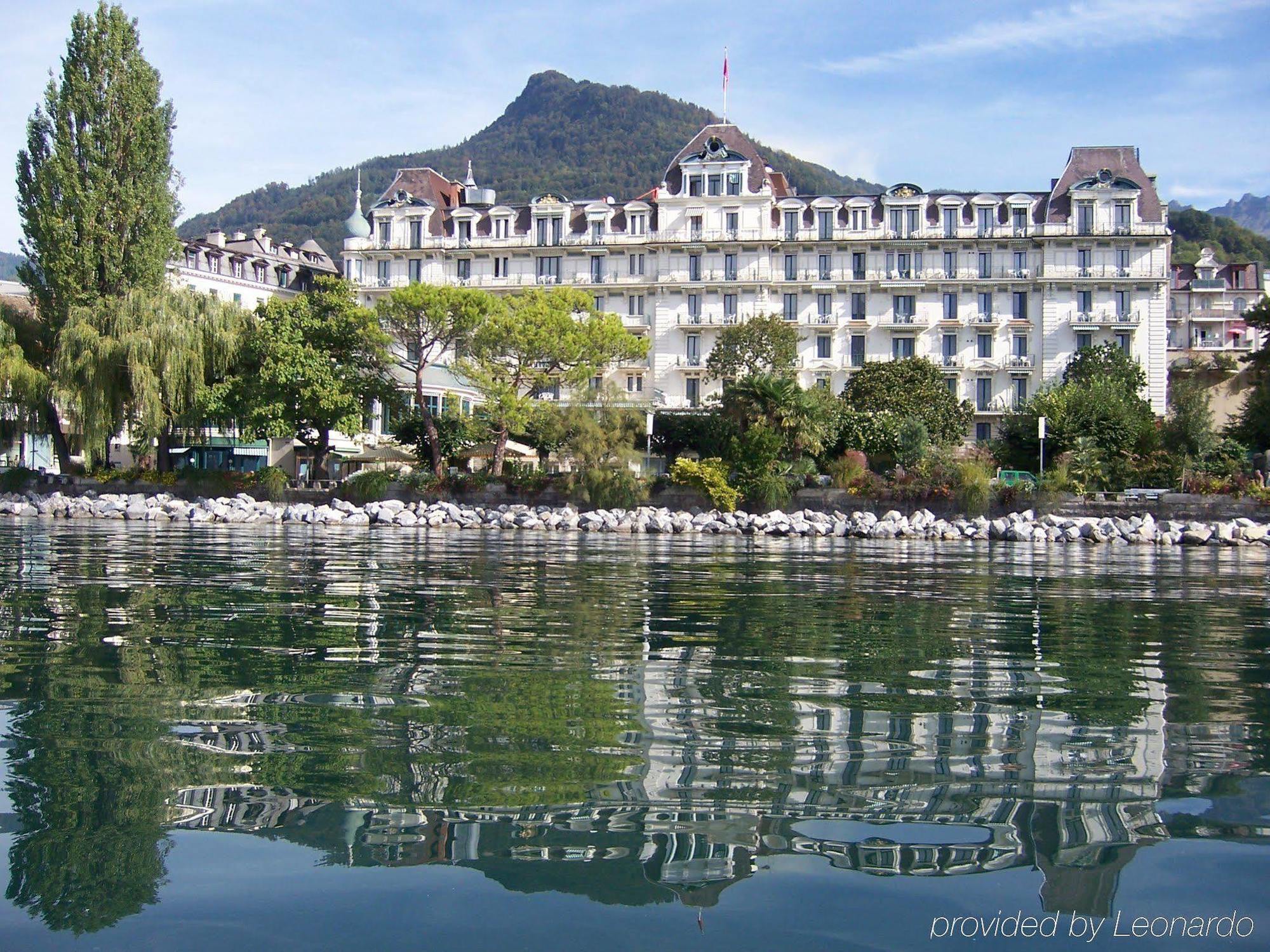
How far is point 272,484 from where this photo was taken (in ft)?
138

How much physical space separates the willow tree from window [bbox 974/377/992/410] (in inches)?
1531

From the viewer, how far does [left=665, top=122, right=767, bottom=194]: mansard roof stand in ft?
202

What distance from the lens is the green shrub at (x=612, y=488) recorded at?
40.2m

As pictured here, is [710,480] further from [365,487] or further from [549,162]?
[549,162]

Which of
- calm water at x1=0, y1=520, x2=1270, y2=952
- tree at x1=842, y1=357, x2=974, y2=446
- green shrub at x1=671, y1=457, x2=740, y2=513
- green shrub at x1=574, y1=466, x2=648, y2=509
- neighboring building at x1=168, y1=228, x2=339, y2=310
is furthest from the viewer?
neighboring building at x1=168, y1=228, x2=339, y2=310

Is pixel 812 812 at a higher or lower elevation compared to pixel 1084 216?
lower

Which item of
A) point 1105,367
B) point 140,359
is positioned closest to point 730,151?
point 1105,367

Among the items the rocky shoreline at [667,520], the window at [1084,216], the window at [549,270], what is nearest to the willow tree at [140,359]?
the rocky shoreline at [667,520]

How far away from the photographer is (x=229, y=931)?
3338mm

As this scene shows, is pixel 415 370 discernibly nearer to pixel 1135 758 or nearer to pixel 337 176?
pixel 1135 758

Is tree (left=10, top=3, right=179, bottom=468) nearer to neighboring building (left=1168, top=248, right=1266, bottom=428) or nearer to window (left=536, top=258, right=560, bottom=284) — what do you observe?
window (left=536, top=258, right=560, bottom=284)

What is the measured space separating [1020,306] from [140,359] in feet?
147

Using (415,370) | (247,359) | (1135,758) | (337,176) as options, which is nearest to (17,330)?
(247,359)

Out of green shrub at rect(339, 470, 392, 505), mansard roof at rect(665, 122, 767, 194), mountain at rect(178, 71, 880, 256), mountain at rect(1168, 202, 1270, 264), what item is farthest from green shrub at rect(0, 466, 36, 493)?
mountain at rect(1168, 202, 1270, 264)
